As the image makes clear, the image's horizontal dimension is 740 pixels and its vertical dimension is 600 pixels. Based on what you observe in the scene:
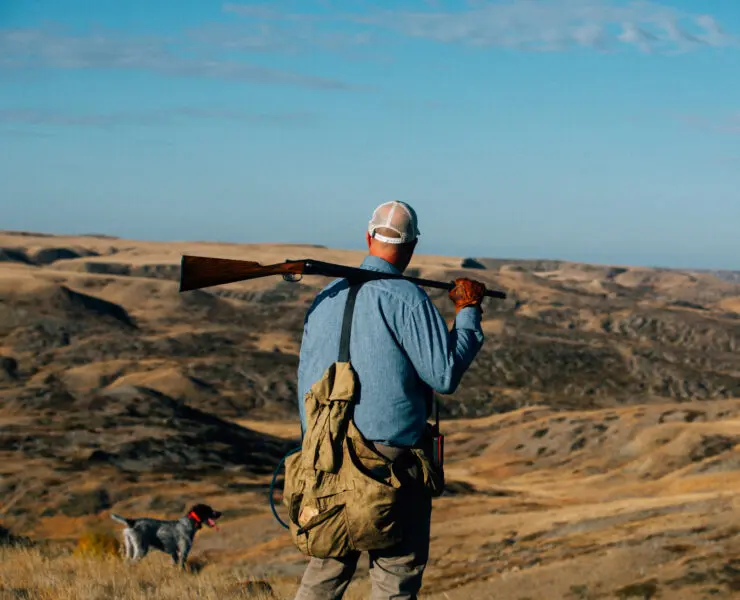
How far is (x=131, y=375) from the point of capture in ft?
161

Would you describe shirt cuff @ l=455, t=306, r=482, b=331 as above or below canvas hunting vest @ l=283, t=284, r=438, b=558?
above

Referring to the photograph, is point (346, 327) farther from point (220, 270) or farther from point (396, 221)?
point (220, 270)

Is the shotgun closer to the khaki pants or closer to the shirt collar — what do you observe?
the shirt collar

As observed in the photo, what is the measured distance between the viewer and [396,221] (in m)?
5.25

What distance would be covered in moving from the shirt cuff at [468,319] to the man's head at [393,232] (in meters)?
0.40

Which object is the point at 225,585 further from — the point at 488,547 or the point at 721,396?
the point at 721,396

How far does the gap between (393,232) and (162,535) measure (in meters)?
9.44

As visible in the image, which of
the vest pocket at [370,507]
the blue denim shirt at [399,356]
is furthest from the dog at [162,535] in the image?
the blue denim shirt at [399,356]

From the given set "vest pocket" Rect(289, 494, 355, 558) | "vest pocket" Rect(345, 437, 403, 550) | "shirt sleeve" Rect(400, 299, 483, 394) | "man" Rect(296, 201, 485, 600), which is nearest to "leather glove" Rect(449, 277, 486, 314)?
"man" Rect(296, 201, 485, 600)

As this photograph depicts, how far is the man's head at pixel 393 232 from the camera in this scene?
524cm

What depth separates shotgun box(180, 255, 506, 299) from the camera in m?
5.19

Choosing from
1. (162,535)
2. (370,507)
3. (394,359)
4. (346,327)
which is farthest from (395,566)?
(162,535)

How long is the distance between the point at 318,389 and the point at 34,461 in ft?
62.7

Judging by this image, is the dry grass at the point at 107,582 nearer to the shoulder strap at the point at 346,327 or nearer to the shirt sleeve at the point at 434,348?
the shoulder strap at the point at 346,327
